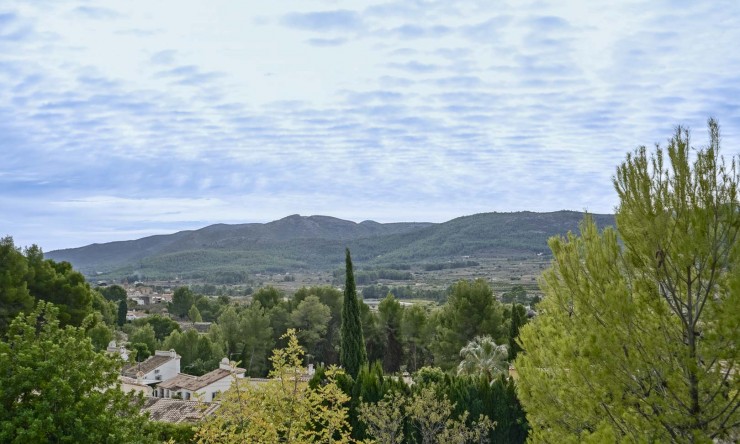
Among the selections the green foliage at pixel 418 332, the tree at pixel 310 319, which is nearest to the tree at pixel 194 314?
the tree at pixel 310 319

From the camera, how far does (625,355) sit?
21.6ft

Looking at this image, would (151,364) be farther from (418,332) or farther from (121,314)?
(121,314)

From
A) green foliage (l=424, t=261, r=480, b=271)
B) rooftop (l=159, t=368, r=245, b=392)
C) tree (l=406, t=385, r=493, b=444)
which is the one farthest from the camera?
green foliage (l=424, t=261, r=480, b=271)

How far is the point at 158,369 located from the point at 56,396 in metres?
28.9

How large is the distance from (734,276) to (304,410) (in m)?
5.46

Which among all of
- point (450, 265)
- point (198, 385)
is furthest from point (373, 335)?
point (450, 265)

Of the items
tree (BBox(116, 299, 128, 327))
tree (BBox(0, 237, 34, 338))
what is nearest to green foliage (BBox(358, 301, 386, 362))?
tree (BBox(0, 237, 34, 338))

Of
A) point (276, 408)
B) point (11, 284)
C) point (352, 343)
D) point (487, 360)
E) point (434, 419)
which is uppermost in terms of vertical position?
point (11, 284)

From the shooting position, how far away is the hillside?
127m

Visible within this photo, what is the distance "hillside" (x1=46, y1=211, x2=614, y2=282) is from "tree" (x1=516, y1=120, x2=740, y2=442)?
300 feet

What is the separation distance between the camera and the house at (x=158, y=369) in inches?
1382

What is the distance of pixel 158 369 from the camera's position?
117ft

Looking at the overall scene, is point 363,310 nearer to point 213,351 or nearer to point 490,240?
point 213,351

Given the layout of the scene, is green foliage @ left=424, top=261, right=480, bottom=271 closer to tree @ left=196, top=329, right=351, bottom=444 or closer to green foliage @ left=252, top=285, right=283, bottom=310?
green foliage @ left=252, top=285, right=283, bottom=310
